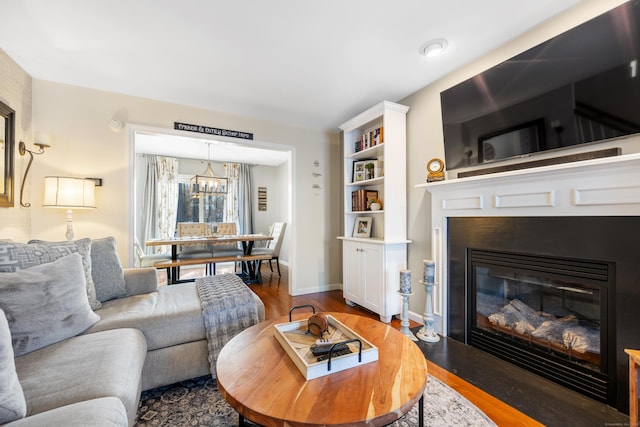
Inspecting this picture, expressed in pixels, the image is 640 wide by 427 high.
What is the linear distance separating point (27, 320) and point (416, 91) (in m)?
3.36

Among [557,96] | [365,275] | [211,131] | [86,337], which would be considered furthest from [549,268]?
[211,131]

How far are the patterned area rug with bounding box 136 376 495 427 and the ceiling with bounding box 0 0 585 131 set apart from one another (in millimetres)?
2428

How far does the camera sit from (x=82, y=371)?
3.44 ft

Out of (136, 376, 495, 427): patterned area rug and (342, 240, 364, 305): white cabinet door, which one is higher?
(342, 240, 364, 305): white cabinet door

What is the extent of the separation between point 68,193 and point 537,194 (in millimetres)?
3743

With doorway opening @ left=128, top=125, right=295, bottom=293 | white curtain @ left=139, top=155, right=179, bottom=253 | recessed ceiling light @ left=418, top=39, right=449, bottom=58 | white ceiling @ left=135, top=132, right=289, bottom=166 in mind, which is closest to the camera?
recessed ceiling light @ left=418, top=39, right=449, bottom=58

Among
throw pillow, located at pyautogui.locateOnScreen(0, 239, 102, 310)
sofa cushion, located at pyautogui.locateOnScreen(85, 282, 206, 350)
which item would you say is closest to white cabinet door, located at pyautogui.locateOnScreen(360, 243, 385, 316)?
sofa cushion, located at pyautogui.locateOnScreen(85, 282, 206, 350)

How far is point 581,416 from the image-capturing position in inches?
53.7

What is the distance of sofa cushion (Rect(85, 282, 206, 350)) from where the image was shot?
60.5 inches

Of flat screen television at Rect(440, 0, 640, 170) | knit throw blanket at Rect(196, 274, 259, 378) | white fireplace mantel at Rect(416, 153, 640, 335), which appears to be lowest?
knit throw blanket at Rect(196, 274, 259, 378)

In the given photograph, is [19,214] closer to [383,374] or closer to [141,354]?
[141,354]

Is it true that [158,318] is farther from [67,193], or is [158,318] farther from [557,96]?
[557,96]

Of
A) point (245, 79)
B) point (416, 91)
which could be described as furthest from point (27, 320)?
point (416, 91)

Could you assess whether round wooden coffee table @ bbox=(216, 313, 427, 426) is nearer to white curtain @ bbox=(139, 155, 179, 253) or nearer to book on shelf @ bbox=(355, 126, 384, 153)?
book on shelf @ bbox=(355, 126, 384, 153)
